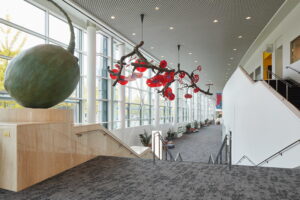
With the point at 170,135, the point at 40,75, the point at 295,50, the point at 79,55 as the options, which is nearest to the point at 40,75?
the point at 40,75

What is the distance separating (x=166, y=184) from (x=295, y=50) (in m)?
8.76

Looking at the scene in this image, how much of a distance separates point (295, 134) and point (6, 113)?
4472 millimetres

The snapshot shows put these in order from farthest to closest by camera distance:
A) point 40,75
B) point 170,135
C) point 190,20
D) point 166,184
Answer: point 170,135
point 190,20
point 166,184
point 40,75

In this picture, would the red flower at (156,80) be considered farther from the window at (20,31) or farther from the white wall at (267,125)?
the window at (20,31)

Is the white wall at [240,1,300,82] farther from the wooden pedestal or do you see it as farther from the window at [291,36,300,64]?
the wooden pedestal

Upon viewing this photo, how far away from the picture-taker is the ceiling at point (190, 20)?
20.2 feet

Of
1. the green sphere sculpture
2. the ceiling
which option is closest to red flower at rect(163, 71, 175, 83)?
the ceiling

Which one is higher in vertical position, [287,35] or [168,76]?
[287,35]

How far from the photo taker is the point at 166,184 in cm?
177

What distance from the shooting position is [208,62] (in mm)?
14273

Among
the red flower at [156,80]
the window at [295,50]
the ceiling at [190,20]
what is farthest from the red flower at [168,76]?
the window at [295,50]

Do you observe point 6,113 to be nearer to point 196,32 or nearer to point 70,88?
point 70,88

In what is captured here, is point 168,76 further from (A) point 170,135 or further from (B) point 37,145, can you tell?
(A) point 170,135

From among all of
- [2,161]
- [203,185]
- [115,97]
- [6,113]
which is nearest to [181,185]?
[203,185]
